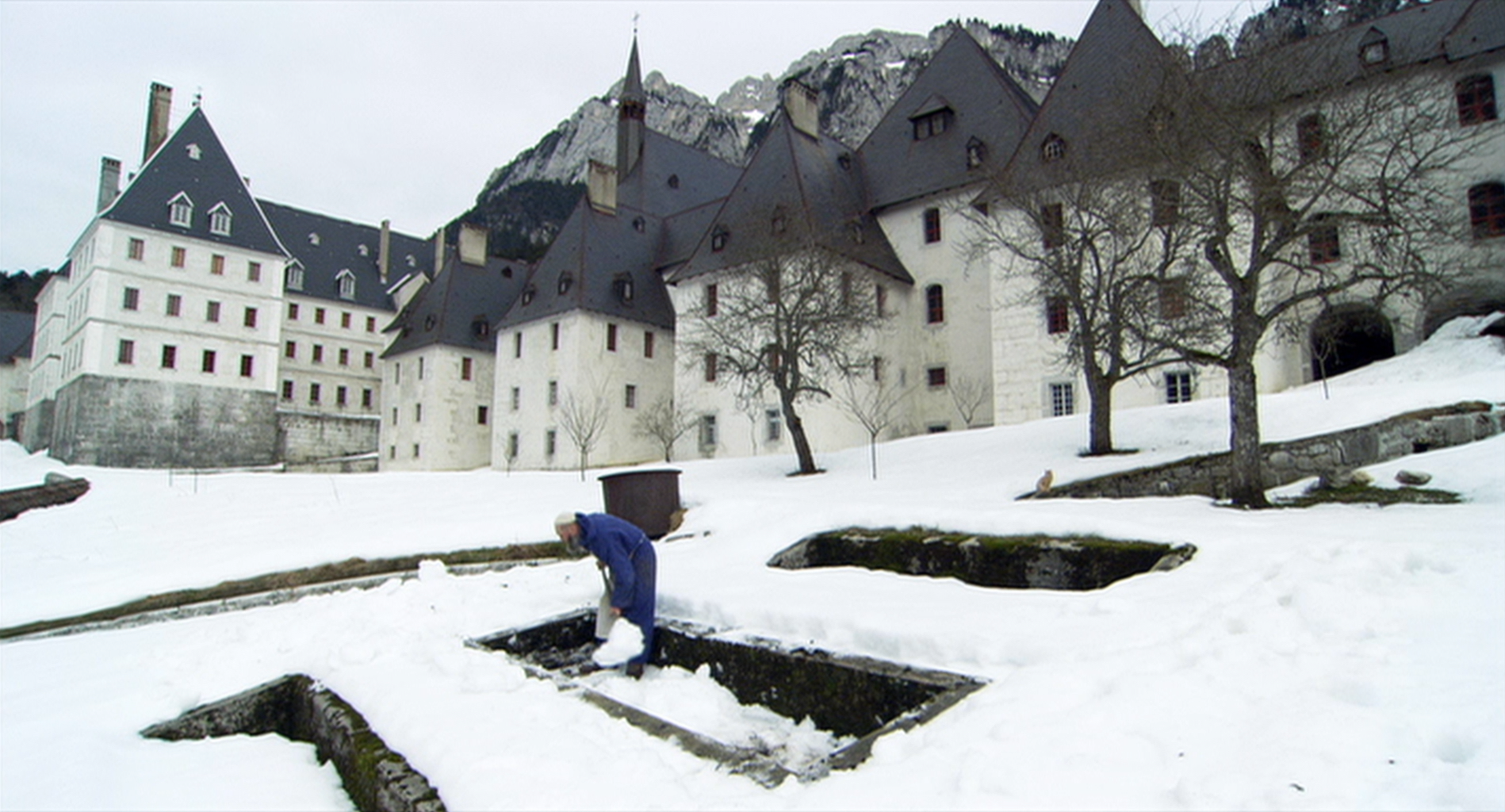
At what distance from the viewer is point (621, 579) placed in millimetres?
6484

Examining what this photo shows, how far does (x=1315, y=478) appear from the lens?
1278 centimetres

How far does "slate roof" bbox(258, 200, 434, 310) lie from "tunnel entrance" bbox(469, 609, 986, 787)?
59.4 meters

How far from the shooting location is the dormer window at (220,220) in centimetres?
4419

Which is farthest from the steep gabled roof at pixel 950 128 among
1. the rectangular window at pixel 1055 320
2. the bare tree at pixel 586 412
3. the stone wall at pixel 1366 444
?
the stone wall at pixel 1366 444

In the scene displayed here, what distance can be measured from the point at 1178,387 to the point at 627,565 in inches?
919

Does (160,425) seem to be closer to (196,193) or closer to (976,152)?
(196,193)

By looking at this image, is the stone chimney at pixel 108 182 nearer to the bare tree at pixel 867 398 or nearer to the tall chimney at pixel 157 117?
the tall chimney at pixel 157 117

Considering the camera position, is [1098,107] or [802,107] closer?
[1098,107]

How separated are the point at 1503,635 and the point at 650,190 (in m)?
46.0

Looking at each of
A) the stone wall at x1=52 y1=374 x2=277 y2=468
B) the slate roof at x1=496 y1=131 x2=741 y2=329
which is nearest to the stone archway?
the slate roof at x1=496 y1=131 x2=741 y2=329

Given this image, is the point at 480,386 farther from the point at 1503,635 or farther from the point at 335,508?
the point at 1503,635

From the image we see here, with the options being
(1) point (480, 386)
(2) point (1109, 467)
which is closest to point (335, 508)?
(2) point (1109, 467)

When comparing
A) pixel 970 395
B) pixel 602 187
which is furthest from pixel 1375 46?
pixel 602 187

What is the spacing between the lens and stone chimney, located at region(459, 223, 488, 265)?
1801 inches
